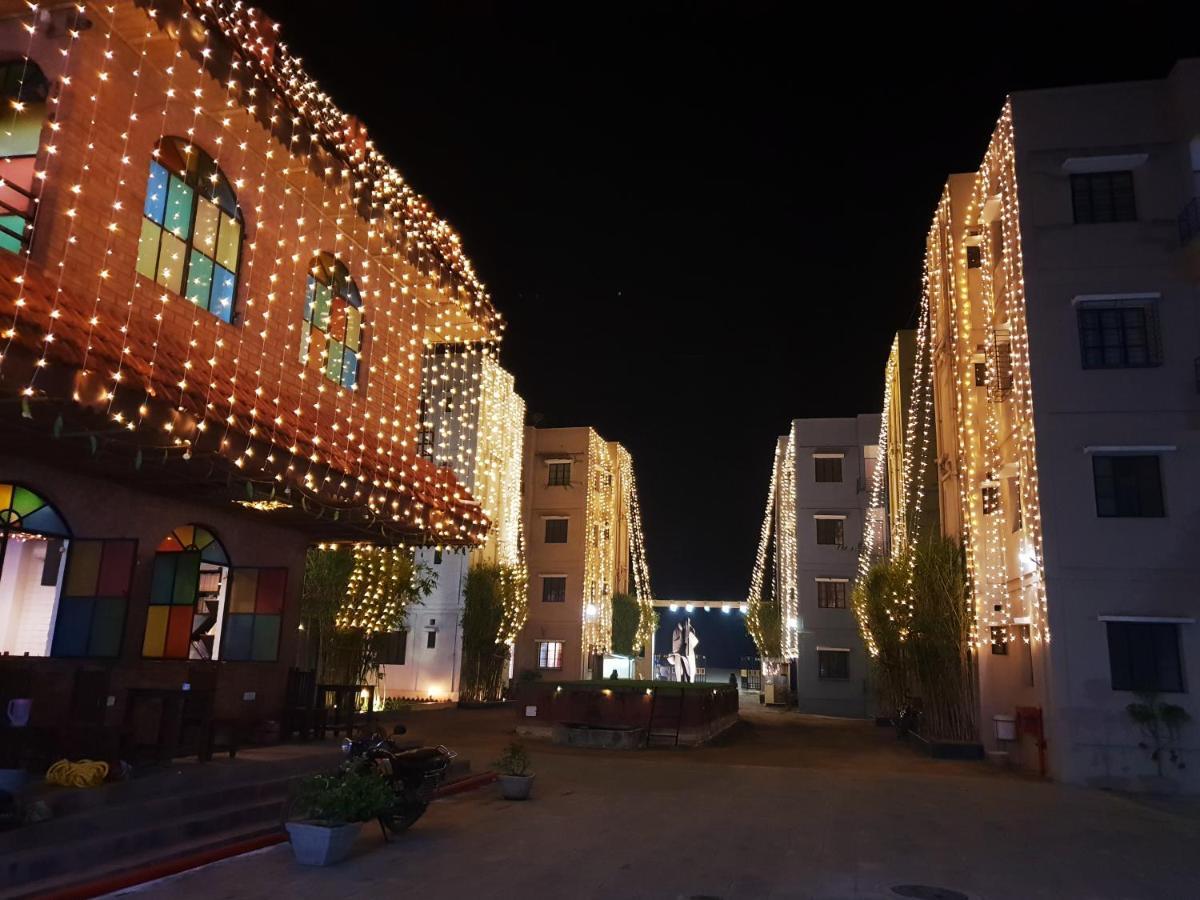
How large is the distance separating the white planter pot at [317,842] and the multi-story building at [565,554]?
33130 mm

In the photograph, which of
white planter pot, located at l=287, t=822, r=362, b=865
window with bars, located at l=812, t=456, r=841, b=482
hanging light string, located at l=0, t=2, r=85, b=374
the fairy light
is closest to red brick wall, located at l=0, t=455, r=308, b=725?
the fairy light

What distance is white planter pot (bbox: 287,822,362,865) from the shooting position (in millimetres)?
7391

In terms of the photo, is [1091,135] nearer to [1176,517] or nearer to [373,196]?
[1176,517]

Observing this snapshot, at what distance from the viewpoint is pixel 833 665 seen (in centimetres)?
3691

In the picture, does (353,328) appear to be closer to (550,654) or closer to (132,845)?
(132,845)

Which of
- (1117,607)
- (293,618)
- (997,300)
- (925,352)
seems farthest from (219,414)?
(925,352)

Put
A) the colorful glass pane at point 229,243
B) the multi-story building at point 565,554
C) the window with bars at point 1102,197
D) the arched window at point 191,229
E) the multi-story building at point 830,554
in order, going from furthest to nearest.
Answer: the multi-story building at point 565,554 → the multi-story building at point 830,554 → the window with bars at point 1102,197 → the colorful glass pane at point 229,243 → the arched window at point 191,229

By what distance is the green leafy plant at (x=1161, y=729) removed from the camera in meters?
14.3

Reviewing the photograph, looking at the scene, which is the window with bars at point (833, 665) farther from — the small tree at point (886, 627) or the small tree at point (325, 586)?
the small tree at point (325, 586)

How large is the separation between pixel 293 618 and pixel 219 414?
5718 millimetres

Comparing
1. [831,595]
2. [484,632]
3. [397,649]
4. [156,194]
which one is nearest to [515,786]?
[156,194]

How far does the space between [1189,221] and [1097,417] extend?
379 centimetres

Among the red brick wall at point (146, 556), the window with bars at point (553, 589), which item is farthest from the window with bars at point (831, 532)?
the red brick wall at point (146, 556)

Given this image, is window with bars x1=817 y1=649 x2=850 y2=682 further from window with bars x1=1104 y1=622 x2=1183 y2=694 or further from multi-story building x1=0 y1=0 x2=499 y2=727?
multi-story building x1=0 y1=0 x2=499 y2=727
